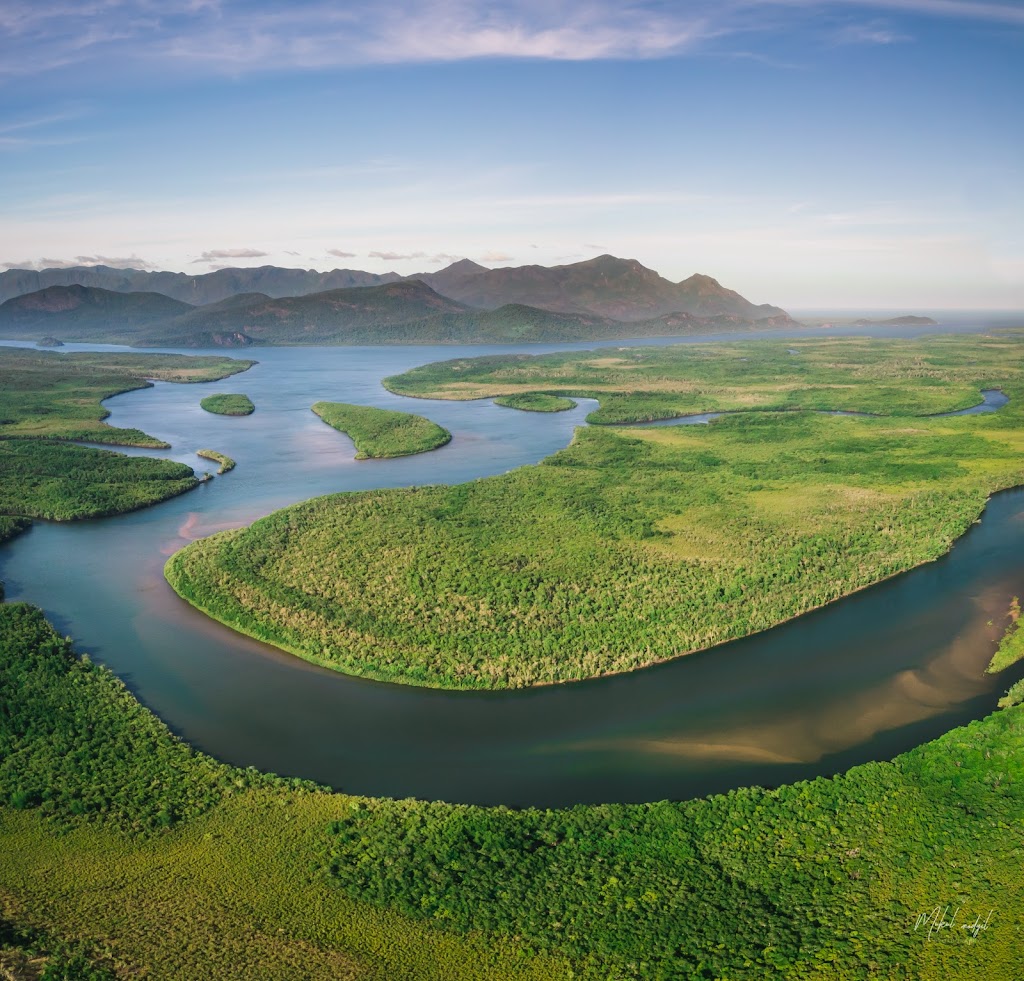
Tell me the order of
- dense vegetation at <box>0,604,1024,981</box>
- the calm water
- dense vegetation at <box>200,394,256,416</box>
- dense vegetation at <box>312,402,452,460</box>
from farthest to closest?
dense vegetation at <box>200,394,256,416</box> → dense vegetation at <box>312,402,452,460</box> → the calm water → dense vegetation at <box>0,604,1024,981</box>

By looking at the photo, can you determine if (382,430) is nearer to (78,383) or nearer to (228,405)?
(228,405)

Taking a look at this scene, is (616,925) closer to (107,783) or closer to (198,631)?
(107,783)

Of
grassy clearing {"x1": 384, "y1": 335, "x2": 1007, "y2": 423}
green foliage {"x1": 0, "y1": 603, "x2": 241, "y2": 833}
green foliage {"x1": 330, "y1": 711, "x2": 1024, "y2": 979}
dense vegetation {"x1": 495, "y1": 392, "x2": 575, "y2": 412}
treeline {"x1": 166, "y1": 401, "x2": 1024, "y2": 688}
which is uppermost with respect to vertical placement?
grassy clearing {"x1": 384, "y1": 335, "x2": 1007, "y2": 423}

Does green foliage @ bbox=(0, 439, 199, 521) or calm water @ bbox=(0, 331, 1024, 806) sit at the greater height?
green foliage @ bbox=(0, 439, 199, 521)

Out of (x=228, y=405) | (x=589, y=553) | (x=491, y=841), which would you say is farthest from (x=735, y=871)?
(x=228, y=405)

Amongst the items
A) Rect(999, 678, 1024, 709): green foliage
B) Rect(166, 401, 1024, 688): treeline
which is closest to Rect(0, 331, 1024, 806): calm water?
Rect(999, 678, 1024, 709): green foliage

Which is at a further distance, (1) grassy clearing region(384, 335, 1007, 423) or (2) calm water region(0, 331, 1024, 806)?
(1) grassy clearing region(384, 335, 1007, 423)

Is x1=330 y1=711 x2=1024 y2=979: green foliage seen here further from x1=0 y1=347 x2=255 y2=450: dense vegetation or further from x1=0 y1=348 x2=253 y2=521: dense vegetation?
x1=0 y1=347 x2=255 y2=450: dense vegetation
